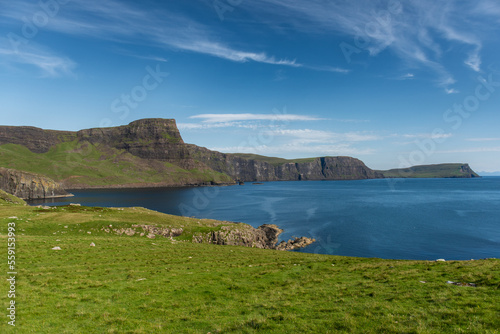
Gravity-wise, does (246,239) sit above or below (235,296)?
below

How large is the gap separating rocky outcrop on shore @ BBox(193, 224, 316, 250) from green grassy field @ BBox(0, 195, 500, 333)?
89.6ft

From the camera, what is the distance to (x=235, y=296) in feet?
63.3

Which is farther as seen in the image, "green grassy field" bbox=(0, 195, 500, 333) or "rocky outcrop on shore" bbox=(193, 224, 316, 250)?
"rocky outcrop on shore" bbox=(193, 224, 316, 250)

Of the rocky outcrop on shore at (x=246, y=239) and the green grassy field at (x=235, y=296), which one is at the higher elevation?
the green grassy field at (x=235, y=296)

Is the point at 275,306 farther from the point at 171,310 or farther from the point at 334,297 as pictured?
the point at 171,310

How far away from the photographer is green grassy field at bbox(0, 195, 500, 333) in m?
13.6

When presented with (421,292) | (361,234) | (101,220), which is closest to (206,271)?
(421,292)

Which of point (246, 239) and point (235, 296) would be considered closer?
point (235, 296)

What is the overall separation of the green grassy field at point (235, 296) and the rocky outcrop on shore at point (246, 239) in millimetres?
27304

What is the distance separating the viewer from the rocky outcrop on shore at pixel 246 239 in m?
59.1

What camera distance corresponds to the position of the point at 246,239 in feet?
217

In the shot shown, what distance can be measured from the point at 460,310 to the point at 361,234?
77.8m

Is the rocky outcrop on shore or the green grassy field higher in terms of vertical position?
the green grassy field

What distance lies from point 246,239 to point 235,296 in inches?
1876
